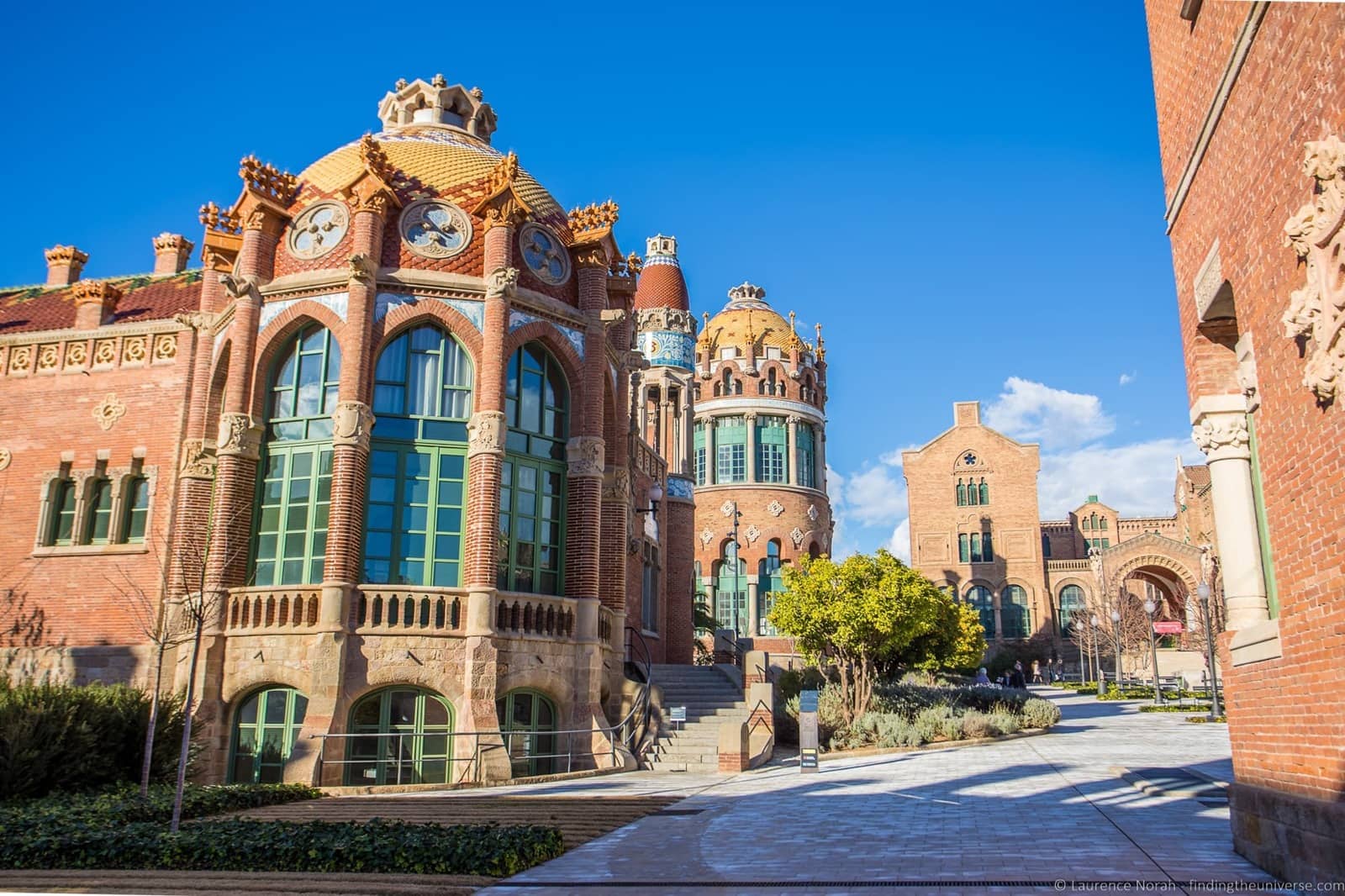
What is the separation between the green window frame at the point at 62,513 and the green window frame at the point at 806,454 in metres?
37.2

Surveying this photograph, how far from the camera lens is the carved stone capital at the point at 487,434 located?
19.9m

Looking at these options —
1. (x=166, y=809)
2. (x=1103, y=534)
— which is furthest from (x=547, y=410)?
(x=1103, y=534)

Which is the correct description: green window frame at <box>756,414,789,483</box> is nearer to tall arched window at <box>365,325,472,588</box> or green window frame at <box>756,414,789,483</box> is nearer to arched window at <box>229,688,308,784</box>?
tall arched window at <box>365,325,472,588</box>

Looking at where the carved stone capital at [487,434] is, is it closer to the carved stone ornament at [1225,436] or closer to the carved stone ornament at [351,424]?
the carved stone ornament at [351,424]

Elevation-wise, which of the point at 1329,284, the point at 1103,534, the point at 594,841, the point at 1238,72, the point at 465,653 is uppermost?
the point at 1103,534

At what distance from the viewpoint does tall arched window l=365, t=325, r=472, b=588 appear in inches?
782

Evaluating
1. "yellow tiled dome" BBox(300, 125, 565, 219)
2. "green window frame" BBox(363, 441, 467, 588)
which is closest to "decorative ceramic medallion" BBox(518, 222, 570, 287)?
"yellow tiled dome" BBox(300, 125, 565, 219)

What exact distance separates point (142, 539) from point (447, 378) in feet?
25.4

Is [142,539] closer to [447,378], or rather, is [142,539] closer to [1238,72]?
[447,378]

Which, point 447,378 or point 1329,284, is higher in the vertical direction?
point 447,378

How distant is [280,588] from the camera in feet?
62.6

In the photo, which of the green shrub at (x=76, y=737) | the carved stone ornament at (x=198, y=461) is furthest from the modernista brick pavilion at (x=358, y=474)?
the green shrub at (x=76, y=737)

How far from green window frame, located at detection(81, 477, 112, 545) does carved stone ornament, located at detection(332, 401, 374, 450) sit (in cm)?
695

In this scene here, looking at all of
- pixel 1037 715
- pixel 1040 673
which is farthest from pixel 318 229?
pixel 1040 673
